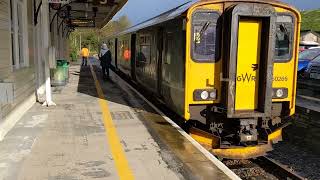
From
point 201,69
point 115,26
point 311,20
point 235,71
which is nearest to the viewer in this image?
point 235,71

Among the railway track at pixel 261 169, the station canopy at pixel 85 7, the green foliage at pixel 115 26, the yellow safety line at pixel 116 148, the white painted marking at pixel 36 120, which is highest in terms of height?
the green foliage at pixel 115 26

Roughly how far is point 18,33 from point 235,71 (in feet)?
17.4

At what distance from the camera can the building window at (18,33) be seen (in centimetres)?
951

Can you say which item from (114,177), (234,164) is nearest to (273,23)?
(234,164)

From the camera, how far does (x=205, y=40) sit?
327 inches

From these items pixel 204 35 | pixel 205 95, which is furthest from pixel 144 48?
pixel 205 95

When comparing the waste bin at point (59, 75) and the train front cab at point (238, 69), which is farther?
the waste bin at point (59, 75)

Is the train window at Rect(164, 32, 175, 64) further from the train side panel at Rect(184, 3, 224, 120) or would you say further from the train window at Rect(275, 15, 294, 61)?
the train window at Rect(275, 15, 294, 61)

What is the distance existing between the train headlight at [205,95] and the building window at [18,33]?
4105 mm

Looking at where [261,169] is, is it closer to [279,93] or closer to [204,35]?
[279,93]

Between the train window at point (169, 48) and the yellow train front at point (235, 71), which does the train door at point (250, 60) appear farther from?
the train window at point (169, 48)

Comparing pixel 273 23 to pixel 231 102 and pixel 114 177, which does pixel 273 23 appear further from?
pixel 114 177

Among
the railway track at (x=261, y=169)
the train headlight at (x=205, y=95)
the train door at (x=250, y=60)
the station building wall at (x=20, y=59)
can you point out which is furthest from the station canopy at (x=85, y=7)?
the railway track at (x=261, y=169)

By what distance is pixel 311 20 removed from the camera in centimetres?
6138
